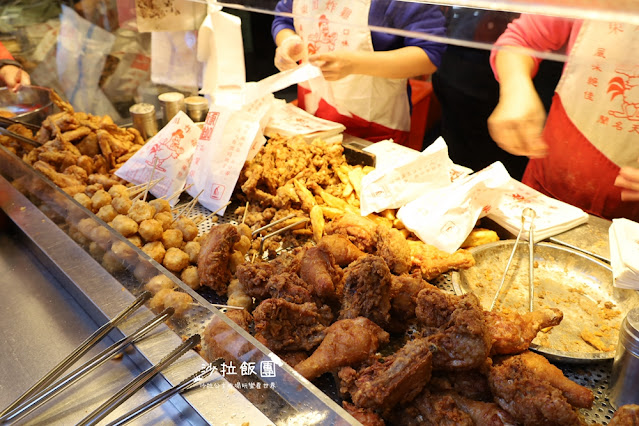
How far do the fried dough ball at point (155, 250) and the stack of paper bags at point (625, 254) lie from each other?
2.21m

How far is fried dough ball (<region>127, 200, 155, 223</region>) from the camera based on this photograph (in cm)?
247

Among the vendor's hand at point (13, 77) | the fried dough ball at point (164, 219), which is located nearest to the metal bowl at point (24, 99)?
the vendor's hand at point (13, 77)

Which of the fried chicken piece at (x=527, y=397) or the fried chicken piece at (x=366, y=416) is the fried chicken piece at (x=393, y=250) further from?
the fried chicken piece at (x=366, y=416)

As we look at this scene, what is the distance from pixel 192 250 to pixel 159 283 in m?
0.54

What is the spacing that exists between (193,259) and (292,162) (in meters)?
1.00

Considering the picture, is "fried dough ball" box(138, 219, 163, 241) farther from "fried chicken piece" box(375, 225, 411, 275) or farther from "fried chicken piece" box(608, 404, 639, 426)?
"fried chicken piece" box(608, 404, 639, 426)

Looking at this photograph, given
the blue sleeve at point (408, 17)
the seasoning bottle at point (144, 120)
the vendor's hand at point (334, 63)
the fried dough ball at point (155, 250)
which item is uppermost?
the blue sleeve at point (408, 17)

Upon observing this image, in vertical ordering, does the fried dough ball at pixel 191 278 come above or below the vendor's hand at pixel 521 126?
below

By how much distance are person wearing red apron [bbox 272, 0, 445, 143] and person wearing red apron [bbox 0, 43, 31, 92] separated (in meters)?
2.39

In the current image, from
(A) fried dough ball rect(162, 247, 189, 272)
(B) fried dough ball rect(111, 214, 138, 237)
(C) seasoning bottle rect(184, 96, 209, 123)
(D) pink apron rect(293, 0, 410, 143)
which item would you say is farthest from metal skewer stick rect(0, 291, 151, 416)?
(D) pink apron rect(293, 0, 410, 143)

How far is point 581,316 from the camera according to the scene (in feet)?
6.91

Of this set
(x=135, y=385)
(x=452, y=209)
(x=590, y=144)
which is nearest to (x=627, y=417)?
(x=452, y=209)

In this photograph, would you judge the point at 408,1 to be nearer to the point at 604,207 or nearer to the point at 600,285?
the point at 600,285

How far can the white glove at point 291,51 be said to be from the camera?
2994 mm
